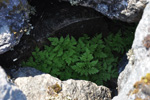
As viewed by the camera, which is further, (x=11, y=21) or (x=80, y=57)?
(x=80, y=57)

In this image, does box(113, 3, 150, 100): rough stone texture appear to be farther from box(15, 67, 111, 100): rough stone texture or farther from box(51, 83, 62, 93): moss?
box(51, 83, 62, 93): moss

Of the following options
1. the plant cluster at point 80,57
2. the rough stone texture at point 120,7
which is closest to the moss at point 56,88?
the plant cluster at point 80,57

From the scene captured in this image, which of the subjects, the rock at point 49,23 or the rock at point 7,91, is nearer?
the rock at point 7,91

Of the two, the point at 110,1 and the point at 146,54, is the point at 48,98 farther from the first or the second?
the point at 110,1

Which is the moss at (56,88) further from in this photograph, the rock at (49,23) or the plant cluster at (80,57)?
the rock at (49,23)

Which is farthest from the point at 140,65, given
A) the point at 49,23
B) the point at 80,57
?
the point at 49,23

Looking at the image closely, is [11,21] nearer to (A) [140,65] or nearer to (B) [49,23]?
(B) [49,23]
